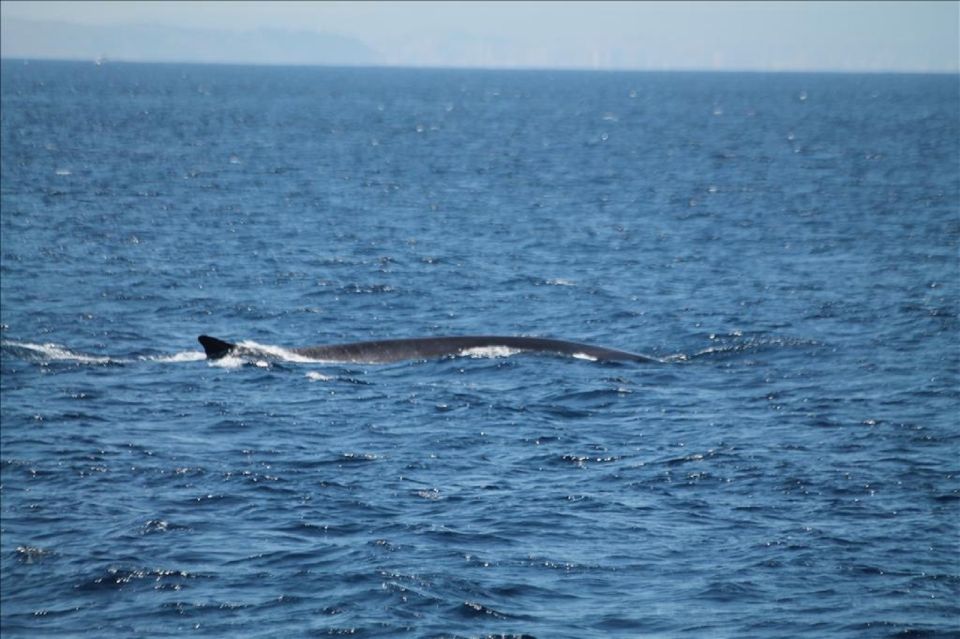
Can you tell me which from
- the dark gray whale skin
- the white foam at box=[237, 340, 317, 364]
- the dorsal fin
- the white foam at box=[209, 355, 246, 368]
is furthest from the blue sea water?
the white foam at box=[237, 340, 317, 364]

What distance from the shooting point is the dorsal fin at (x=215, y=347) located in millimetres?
30062

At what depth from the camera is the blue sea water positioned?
17.4 m

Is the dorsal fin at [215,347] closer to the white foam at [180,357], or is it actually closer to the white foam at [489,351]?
the white foam at [180,357]

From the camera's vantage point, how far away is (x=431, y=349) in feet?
102

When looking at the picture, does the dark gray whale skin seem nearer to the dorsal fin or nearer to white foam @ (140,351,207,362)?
the dorsal fin

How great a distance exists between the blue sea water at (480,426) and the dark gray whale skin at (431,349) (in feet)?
1.58

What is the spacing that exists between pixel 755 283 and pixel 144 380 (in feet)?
67.1

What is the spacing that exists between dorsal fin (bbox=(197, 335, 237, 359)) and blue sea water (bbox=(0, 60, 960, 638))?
0.26m

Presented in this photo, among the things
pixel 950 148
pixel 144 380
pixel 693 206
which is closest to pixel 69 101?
pixel 950 148

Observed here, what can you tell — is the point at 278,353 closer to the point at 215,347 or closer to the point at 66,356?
the point at 215,347

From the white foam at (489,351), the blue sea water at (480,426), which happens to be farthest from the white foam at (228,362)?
the white foam at (489,351)

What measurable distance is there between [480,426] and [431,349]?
5.77m

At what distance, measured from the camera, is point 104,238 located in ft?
163

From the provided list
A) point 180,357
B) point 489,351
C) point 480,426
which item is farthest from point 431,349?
point 480,426
